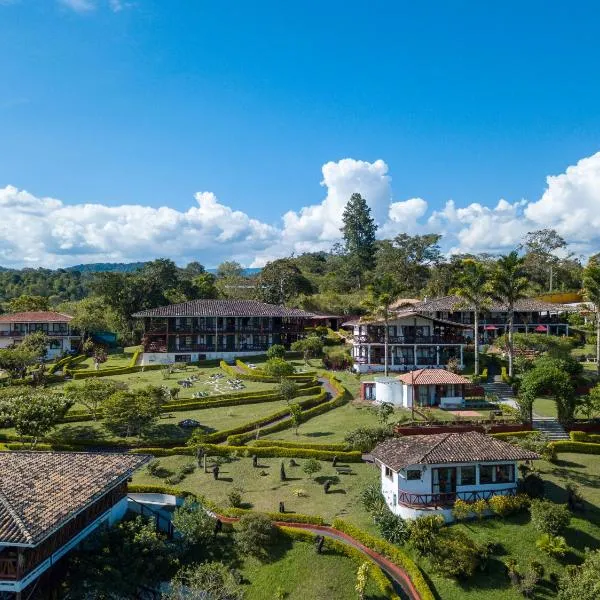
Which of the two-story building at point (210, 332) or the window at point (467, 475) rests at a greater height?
the two-story building at point (210, 332)

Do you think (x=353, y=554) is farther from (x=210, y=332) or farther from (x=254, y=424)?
(x=210, y=332)

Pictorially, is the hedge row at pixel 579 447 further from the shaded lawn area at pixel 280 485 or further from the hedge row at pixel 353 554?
the hedge row at pixel 353 554

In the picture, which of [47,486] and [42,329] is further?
[42,329]

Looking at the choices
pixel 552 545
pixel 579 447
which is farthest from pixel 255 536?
pixel 579 447

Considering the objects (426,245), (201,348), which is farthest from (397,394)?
(426,245)

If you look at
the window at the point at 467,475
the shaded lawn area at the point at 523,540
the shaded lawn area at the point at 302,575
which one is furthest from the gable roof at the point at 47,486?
the window at the point at 467,475

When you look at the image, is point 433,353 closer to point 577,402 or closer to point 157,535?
point 577,402

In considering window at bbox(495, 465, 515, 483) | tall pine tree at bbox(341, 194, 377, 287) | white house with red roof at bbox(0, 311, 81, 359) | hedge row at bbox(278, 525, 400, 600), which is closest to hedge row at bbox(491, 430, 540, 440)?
window at bbox(495, 465, 515, 483)
